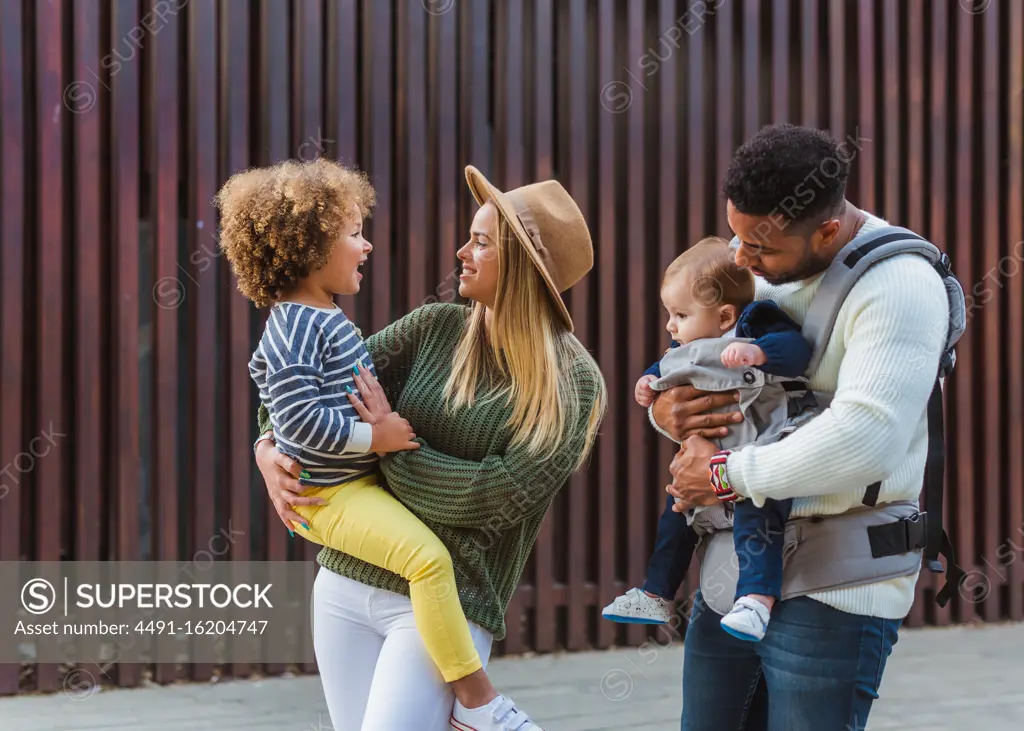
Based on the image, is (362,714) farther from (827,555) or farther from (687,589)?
(687,589)

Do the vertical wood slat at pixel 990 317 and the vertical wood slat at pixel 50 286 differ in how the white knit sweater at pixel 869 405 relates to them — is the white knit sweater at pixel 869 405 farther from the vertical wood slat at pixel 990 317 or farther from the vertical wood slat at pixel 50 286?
the vertical wood slat at pixel 990 317

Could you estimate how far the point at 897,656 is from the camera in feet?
16.6

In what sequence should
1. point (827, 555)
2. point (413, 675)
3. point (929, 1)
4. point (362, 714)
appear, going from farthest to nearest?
point (929, 1)
point (362, 714)
point (413, 675)
point (827, 555)

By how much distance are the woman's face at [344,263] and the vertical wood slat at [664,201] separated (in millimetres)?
3172

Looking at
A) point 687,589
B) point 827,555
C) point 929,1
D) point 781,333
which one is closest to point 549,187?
point 781,333

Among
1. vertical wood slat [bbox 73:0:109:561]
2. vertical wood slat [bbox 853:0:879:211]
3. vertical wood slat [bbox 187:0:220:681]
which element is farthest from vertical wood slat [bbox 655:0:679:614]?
vertical wood slat [bbox 73:0:109:561]

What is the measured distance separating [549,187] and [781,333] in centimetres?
72

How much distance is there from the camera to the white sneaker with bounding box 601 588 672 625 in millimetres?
2191

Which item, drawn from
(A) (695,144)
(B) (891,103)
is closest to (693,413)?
(A) (695,144)

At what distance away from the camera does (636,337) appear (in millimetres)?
5109

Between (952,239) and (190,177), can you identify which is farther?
(952,239)

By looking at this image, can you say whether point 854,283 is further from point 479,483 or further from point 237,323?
point 237,323

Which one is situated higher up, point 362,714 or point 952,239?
point 952,239

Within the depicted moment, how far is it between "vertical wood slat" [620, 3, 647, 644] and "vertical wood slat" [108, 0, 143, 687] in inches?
89.4
